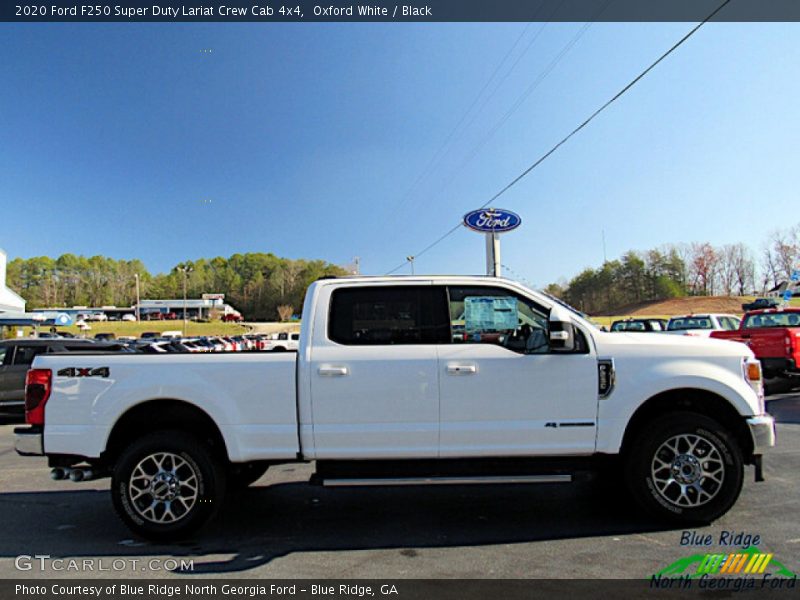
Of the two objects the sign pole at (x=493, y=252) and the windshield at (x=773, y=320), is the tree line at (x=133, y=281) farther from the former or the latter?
the windshield at (x=773, y=320)

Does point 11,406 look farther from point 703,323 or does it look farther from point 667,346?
point 703,323

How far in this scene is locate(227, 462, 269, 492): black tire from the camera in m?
4.79

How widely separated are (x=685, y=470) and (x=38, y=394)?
5.38 meters

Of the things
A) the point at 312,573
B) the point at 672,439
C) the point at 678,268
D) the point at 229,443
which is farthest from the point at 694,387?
the point at 678,268

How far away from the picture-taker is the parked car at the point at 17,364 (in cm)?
1130

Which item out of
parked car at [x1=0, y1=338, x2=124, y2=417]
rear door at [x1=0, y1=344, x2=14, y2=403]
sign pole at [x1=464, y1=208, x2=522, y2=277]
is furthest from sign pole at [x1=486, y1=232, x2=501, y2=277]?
rear door at [x1=0, y1=344, x2=14, y2=403]

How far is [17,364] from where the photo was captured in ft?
37.6

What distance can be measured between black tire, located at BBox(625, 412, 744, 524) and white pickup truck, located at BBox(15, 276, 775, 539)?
0.03 feet

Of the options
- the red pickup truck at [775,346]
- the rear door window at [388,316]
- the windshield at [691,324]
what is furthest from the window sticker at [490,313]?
the windshield at [691,324]

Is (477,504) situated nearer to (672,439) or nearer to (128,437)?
(672,439)

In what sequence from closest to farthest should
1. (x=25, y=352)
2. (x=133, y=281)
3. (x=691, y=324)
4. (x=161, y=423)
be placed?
(x=161, y=423), (x=25, y=352), (x=691, y=324), (x=133, y=281)

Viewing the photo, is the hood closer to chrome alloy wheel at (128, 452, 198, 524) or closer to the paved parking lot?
the paved parking lot

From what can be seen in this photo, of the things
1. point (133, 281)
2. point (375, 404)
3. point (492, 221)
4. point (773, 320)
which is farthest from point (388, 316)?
point (133, 281)

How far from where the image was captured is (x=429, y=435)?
14.8ft
